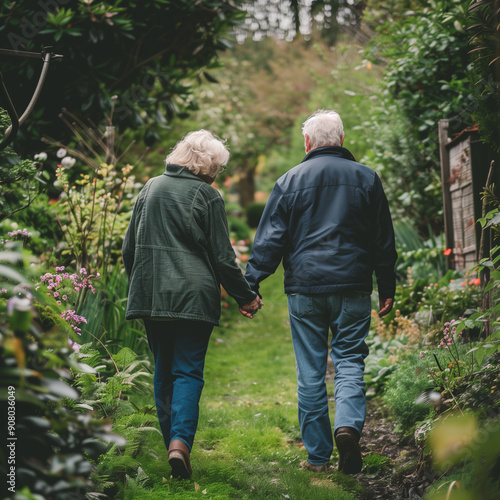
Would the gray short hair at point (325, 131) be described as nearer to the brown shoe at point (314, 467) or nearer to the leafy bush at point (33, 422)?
the brown shoe at point (314, 467)

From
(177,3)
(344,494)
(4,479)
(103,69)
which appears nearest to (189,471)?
(344,494)

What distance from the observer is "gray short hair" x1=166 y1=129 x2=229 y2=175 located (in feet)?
10.3

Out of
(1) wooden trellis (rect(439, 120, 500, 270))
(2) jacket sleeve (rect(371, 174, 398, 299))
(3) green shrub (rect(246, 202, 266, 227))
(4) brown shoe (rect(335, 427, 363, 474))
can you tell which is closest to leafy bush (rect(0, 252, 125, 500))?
(4) brown shoe (rect(335, 427, 363, 474))

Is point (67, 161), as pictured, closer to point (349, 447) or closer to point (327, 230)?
point (327, 230)

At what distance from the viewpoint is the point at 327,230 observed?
316 cm

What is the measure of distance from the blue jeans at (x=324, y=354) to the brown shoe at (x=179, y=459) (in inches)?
28.3

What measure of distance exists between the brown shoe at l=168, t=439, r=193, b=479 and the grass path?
5 cm

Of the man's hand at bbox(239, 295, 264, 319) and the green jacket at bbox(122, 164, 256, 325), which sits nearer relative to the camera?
the green jacket at bbox(122, 164, 256, 325)

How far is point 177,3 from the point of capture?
19.2ft

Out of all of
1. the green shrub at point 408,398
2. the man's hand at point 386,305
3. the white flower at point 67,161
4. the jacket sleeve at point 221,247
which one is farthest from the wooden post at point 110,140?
the green shrub at point 408,398

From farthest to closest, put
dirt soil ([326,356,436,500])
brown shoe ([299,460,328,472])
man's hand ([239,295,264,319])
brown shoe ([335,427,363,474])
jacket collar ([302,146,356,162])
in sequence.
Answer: jacket collar ([302,146,356,162]) < man's hand ([239,295,264,319]) < brown shoe ([299,460,328,472]) < brown shoe ([335,427,363,474]) < dirt soil ([326,356,436,500])

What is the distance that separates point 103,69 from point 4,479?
5.25 m

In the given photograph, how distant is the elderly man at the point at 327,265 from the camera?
3.07 meters

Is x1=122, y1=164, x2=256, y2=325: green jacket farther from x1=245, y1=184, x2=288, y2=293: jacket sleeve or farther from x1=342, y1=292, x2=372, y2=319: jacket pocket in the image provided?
x1=342, y1=292, x2=372, y2=319: jacket pocket
